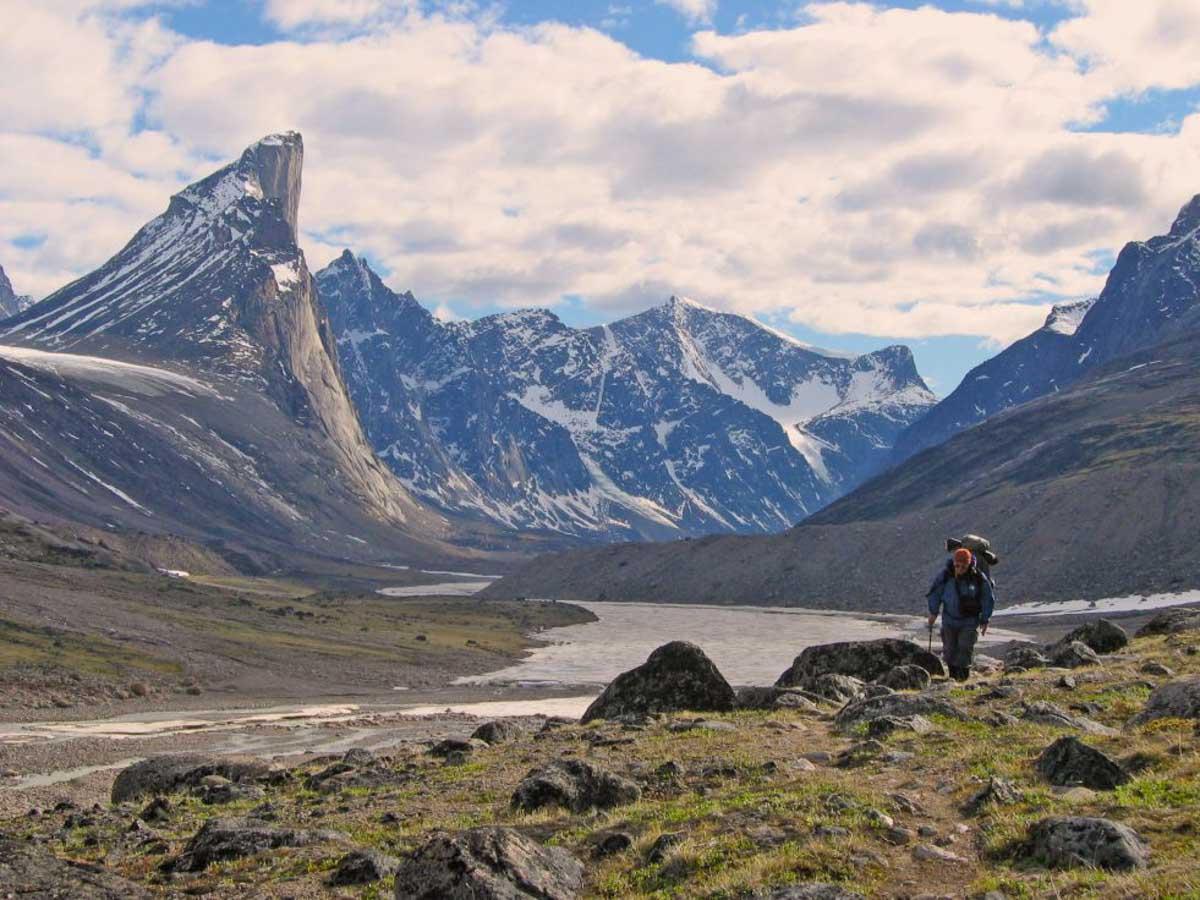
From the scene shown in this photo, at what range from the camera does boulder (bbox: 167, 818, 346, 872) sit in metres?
18.5

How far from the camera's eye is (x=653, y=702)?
35344mm

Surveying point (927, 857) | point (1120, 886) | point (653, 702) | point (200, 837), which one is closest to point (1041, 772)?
point (927, 857)

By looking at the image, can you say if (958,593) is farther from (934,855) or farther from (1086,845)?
(1086,845)

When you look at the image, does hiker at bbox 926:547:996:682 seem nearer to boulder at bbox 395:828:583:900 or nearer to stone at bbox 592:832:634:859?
stone at bbox 592:832:634:859

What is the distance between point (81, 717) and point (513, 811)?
83.2 metres

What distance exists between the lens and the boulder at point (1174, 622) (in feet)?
139

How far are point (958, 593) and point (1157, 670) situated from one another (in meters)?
5.08

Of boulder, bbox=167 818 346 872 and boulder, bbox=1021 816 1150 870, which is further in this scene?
boulder, bbox=167 818 346 872

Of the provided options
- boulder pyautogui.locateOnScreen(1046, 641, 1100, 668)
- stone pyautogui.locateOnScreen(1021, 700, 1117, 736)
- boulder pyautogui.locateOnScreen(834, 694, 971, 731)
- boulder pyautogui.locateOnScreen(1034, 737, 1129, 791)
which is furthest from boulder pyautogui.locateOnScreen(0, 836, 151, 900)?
boulder pyautogui.locateOnScreen(1046, 641, 1100, 668)

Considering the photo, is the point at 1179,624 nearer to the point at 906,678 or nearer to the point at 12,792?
the point at 906,678

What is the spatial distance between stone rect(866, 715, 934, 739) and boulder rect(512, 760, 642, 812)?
18.7ft

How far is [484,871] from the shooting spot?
1396 centimetres

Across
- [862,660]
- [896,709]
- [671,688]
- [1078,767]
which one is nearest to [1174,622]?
[862,660]

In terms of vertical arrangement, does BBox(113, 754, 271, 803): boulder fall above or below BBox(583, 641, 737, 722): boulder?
below
